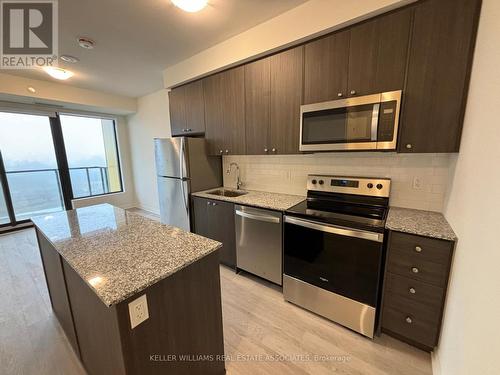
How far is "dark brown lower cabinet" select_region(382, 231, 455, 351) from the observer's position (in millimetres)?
1360

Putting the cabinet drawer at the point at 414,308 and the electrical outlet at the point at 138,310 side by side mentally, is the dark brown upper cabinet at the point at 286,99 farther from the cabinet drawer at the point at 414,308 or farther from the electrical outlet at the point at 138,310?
the electrical outlet at the point at 138,310

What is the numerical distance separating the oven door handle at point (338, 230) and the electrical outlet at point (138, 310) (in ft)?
4.33

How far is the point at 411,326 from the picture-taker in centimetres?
Answer: 150

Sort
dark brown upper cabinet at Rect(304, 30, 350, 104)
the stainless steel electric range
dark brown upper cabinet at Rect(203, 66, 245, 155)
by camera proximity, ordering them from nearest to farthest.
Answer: the stainless steel electric range < dark brown upper cabinet at Rect(304, 30, 350, 104) < dark brown upper cabinet at Rect(203, 66, 245, 155)

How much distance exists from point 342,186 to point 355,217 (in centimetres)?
48

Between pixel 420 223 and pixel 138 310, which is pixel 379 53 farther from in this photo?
pixel 138 310

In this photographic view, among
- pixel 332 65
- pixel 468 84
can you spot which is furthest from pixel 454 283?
pixel 332 65

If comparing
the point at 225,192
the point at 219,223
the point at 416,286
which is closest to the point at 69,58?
the point at 225,192

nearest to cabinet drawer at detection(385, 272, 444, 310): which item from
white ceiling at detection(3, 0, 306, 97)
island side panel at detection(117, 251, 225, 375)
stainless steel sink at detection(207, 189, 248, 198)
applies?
island side panel at detection(117, 251, 225, 375)

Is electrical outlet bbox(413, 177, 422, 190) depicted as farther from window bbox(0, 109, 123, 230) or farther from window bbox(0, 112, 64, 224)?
window bbox(0, 112, 64, 224)

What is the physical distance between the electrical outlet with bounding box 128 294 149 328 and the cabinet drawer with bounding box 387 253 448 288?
5.24ft

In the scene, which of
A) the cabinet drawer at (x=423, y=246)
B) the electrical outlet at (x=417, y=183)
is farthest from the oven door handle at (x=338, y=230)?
the electrical outlet at (x=417, y=183)

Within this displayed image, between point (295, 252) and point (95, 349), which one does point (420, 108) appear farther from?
point (95, 349)

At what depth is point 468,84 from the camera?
1.35m
